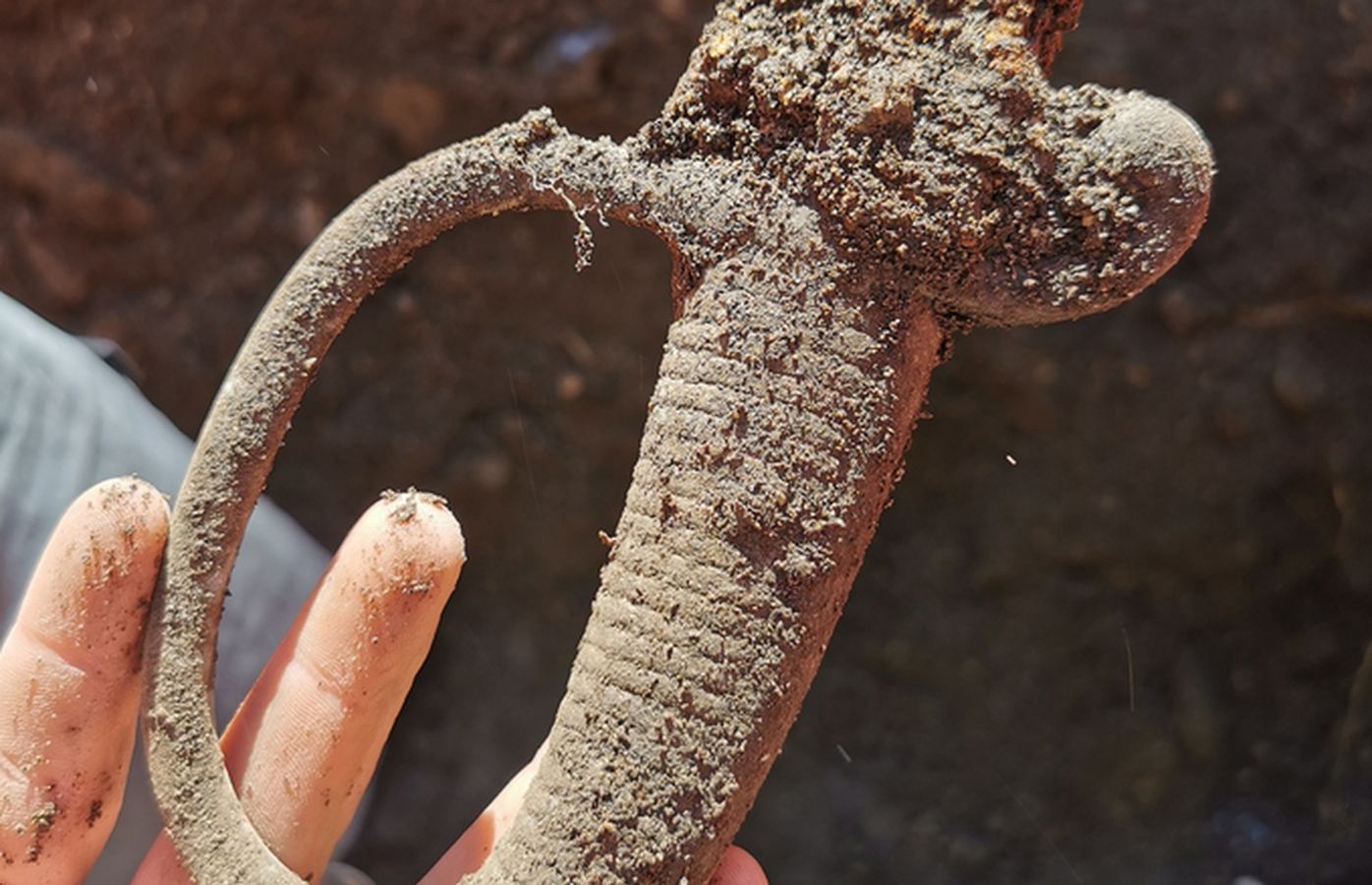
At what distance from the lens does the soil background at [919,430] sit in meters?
1.12

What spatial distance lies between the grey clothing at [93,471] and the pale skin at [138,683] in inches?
15.2

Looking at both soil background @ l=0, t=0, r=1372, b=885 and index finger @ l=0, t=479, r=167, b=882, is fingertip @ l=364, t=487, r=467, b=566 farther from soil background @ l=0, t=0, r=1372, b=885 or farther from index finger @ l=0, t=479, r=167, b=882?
soil background @ l=0, t=0, r=1372, b=885

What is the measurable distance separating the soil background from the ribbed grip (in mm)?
585

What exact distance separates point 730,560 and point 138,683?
0.40m

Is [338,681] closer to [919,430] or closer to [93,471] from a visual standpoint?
[93,471]

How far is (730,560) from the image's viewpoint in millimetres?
625

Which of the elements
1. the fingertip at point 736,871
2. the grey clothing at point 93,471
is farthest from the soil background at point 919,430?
the fingertip at point 736,871

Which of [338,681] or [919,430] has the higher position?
[338,681]

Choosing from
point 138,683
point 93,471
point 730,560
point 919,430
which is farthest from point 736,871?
point 93,471

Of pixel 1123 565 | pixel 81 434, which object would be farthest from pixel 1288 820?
pixel 81 434

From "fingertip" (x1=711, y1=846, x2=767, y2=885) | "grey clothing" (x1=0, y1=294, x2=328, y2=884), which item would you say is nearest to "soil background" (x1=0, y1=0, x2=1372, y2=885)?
"grey clothing" (x1=0, y1=294, x2=328, y2=884)

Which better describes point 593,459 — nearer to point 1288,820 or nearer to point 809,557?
point 809,557

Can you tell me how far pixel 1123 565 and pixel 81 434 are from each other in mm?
1116

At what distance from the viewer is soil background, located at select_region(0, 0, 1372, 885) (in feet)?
3.68
